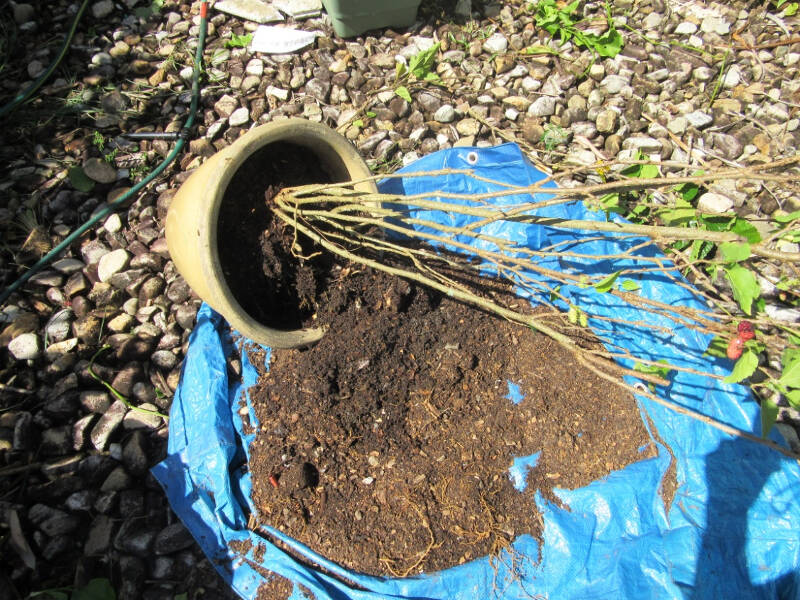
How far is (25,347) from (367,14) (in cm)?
223

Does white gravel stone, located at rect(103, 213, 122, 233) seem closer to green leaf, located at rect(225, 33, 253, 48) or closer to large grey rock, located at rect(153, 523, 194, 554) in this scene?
green leaf, located at rect(225, 33, 253, 48)

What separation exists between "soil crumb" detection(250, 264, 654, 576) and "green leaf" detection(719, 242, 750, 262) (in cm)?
85

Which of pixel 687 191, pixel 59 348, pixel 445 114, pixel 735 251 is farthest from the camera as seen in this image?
pixel 445 114

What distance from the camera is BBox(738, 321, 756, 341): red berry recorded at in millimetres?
1146

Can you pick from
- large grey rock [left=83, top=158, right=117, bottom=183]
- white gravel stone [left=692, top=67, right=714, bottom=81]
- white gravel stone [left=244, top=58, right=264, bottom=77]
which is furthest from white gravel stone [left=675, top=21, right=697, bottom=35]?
large grey rock [left=83, top=158, right=117, bottom=183]

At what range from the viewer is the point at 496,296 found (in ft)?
6.37

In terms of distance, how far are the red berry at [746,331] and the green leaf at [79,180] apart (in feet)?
8.48

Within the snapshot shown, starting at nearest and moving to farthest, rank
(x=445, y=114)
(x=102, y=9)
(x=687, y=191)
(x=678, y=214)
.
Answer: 1. (x=678, y=214)
2. (x=687, y=191)
3. (x=445, y=114)
4. (x=102, y=9)

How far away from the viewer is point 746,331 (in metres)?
1.15

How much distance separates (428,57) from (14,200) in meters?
2.08

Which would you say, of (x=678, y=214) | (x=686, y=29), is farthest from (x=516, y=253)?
(x=686, y=29)

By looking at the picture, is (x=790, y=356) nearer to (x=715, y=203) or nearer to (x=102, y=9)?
(x=715, y=203)

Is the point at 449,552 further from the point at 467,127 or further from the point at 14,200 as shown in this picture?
the point at 14,200

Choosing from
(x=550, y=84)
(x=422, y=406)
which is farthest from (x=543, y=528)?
(x=550, y=84)
